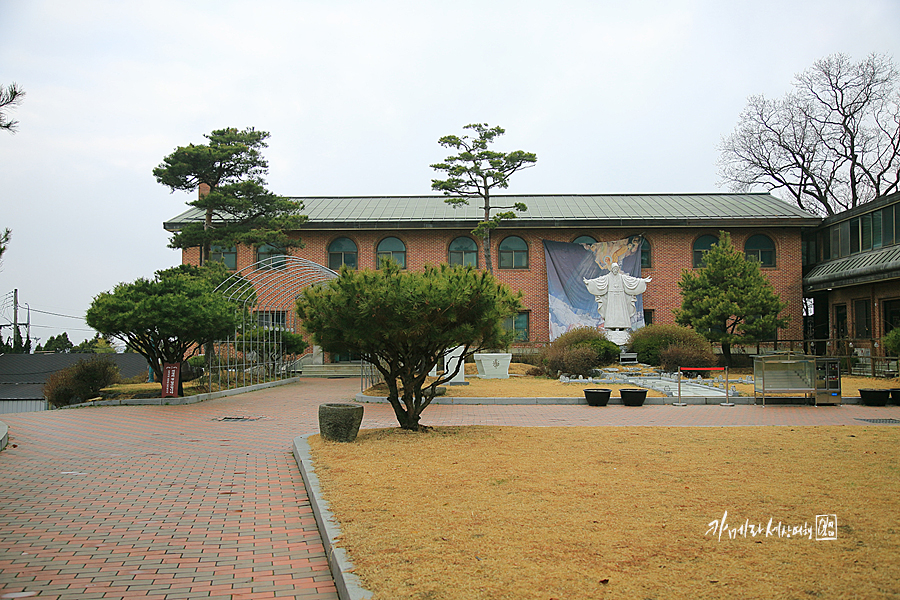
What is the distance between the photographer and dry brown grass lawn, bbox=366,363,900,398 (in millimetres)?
17906

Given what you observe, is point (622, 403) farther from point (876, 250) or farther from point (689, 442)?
point (876, 250)

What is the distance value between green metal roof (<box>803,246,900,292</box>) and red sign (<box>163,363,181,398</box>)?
25.8 meters

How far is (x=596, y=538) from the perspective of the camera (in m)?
4.73

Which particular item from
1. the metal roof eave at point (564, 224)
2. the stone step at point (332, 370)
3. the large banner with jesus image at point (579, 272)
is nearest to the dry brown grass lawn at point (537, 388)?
the stone step at point (332, 370)

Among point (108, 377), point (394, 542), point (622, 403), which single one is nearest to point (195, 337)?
point (108, 377)

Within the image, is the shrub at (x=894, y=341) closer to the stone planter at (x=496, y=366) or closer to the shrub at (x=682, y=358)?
the shrub at (x=682, y=358)

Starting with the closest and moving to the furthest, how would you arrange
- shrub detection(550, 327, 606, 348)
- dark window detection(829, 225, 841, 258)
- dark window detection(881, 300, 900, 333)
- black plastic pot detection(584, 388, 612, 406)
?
black plastic pot detection(584, 388, 612, 406), dark window detection(881, 300, 900, 333), shrub detection(550, 327, 606, 348), dark window detection(829, 225, 841, 258)

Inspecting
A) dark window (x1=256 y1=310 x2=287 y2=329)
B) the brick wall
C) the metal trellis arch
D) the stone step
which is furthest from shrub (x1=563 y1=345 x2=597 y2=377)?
the stone step

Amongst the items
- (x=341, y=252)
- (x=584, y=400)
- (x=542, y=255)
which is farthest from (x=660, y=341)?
(x=341, y=252)

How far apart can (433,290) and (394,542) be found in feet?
17.5

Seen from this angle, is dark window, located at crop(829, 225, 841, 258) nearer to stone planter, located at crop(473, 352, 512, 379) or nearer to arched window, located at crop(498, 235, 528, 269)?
arched window, located at crop(498, 235, 528, 269)

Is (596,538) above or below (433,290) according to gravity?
below

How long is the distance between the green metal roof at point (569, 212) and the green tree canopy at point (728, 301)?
6924 mm

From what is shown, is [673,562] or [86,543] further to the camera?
[86,543]
